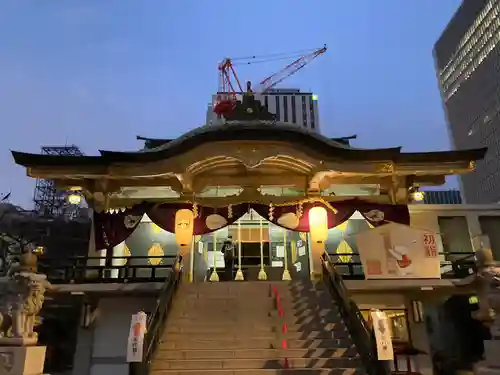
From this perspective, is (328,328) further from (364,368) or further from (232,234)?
(232,234)

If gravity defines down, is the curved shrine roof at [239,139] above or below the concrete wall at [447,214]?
above

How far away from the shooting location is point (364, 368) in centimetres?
848

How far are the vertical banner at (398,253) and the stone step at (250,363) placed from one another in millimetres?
4196

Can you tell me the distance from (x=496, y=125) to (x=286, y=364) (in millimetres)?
83527

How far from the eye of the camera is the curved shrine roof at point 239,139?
1343 cm

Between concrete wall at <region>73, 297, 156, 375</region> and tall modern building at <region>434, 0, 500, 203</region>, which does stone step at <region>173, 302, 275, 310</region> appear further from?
tall modern building at <region>434, 0, 500, 203</region>

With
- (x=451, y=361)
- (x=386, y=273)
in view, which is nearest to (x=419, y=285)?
(x=386, y=273)

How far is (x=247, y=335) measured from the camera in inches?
396

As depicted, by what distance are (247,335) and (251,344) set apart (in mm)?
389

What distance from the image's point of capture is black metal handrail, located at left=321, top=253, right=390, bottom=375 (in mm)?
7891

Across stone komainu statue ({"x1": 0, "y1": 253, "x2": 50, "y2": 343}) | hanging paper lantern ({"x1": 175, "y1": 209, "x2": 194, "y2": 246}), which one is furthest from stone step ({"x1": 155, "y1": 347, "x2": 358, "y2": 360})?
hanging paper lantern ({"x1": 175, "y1": 209, "x2": 194, "y2": 246})

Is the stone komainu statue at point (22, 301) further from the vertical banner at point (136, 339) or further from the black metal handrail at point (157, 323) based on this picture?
the black metal handrail at point (157, 323)

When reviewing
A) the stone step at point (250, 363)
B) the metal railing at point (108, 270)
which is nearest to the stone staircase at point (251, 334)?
the stone step at point (250, 363)

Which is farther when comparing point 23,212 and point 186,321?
point 23,212
